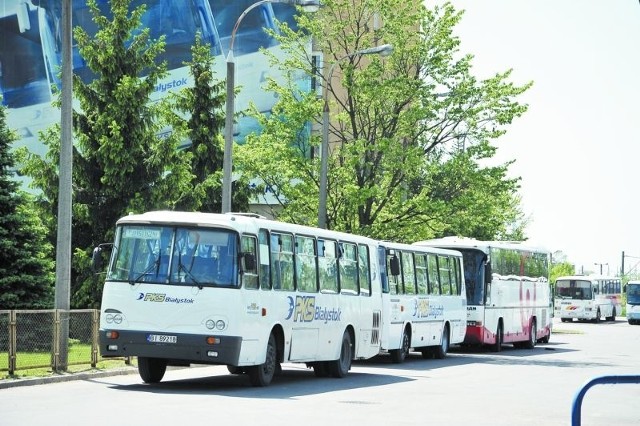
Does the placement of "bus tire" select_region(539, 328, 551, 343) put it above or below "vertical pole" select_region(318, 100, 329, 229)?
below

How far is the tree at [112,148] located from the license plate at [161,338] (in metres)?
19.2

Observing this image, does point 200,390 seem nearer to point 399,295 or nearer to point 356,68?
point 399,295

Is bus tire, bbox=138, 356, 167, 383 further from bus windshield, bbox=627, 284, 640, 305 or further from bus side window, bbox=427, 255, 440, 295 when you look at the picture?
bus windshield, bbox=627, 284, 640, 305

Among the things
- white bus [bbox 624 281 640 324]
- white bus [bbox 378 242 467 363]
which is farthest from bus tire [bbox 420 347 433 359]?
white bus [bbox 624 281 640 324]

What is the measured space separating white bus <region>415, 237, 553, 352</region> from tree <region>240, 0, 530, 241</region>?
65.6 inches

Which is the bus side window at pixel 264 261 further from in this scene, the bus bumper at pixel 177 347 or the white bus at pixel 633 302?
the white bus at pixel 633 302

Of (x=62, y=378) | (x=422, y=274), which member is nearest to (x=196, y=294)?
(x=62, y=378)

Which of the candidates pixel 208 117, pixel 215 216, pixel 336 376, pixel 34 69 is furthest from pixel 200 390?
pixel 34 69

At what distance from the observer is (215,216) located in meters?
22.6

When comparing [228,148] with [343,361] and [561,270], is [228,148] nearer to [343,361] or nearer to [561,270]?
[343,361]

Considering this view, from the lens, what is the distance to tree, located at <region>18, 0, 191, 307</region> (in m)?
40.7

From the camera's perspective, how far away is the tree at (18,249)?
109 feet

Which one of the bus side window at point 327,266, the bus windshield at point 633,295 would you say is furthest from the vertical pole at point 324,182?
the bus windshield at point 633,295

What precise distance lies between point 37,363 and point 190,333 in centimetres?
391
